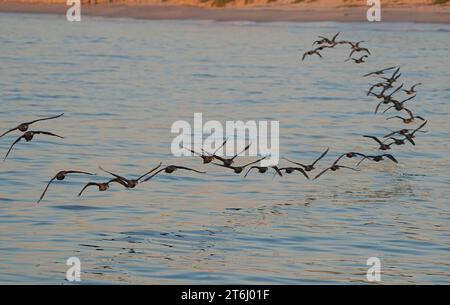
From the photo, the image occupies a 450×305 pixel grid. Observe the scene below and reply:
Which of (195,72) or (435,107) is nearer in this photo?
(435,107)

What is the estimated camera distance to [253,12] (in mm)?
82688

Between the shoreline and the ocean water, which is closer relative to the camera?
the ocean water

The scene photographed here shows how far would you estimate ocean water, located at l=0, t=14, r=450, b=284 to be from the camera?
2205 centimetres

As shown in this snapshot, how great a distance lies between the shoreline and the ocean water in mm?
11048

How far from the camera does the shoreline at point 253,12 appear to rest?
7531cm

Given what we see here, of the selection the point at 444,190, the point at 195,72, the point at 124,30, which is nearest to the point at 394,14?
the point at 124,30

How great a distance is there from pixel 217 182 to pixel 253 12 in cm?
5377

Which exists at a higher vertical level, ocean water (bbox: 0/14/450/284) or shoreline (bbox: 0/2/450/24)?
shoreline (bbox: 0/2/450/24)

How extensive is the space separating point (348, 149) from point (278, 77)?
19020mm

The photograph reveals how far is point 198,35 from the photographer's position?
76250mm

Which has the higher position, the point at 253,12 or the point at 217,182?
the point at 253,12

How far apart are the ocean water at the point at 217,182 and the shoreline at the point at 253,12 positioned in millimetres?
11048

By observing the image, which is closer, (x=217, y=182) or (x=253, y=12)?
(x=217, y=182)
